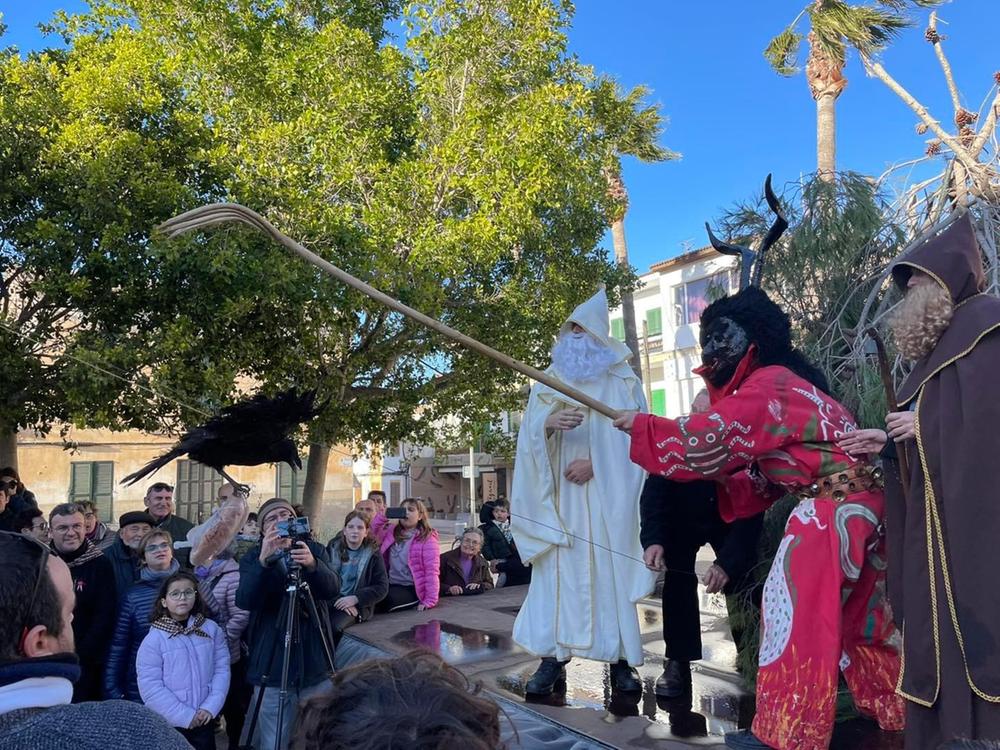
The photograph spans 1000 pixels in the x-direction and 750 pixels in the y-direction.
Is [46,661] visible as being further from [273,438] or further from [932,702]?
[273,438]

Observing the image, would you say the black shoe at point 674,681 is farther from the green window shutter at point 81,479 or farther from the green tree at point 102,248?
the green window shutter at point 81,479

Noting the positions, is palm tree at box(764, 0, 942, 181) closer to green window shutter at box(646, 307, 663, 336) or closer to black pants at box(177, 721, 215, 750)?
black pants at box(177, 721, 215, 750)

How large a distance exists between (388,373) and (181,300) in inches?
135

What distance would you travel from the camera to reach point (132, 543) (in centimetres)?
494

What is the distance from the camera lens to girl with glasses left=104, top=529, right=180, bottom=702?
13.6 ft

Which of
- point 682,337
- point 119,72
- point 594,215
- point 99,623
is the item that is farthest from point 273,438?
point 682,337

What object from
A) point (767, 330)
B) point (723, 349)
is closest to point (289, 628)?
point (723, 349)

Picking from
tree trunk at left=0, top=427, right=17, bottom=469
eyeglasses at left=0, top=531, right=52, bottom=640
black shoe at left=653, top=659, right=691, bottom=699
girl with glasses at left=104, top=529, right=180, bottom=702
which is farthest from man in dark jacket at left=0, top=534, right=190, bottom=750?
tree trunk at left=0, top=427, right=17, bottom=469

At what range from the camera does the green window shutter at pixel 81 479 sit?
20.0 metres

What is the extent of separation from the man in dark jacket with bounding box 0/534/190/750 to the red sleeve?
1927 millimetres

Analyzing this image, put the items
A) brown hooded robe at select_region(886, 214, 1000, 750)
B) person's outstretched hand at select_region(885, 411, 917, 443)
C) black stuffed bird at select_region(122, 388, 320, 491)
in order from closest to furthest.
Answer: brown hooded robe at select_region(886, 214, 1000, 750) → person's outstretched hand at select_region(885, 411, 917, 443) → black stuffed bird at select_region(122, 388, 320, 491)

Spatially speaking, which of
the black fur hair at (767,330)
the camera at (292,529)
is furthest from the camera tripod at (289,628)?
the black fur hair at (767,330)

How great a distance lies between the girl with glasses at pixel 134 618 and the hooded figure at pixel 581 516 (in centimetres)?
198

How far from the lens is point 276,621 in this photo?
4320 millimetres
